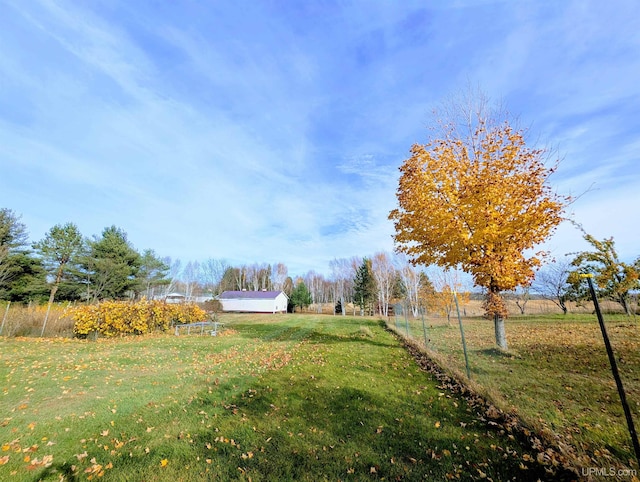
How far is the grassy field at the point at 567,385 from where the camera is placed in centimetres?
409

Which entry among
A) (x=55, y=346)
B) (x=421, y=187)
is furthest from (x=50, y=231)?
(x=421, y=187)

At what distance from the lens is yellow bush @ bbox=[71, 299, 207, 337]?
50.8ft

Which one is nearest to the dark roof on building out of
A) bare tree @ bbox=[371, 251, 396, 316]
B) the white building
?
the white building

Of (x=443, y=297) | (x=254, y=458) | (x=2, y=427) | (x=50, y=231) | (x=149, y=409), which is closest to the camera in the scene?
(x=254, y=458)

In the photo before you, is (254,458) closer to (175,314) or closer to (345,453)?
(345,453)

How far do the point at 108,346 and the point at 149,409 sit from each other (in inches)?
391

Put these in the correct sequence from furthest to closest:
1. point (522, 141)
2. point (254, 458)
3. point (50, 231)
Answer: point (50, 231) < point (522, 141) < point (254, 458)

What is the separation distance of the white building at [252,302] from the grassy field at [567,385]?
4154 cm

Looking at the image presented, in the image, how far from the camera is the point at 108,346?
525 inches

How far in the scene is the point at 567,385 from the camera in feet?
20.5

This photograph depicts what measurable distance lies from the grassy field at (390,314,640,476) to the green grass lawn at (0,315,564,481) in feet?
2.65

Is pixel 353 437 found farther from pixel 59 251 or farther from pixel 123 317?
pixel 59 251

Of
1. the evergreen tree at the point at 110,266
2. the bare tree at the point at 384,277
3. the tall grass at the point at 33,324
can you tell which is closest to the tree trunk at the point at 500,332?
the tall grass at the point at 33,324

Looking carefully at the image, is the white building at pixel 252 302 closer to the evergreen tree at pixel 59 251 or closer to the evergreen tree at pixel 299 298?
the evergreen tree at pixel 299 298
